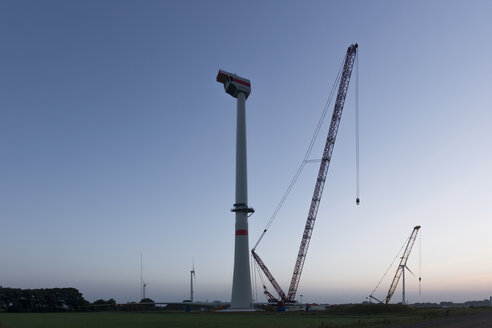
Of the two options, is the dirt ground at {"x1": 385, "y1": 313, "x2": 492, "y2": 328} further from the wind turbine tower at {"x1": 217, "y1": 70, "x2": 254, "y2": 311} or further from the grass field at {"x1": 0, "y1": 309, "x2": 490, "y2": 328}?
the wind turbine tower at {"x1": 217, "y1": 70, "x2": 254, "y2": 311}

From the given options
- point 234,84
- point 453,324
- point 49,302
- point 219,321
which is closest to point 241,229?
point 234,84

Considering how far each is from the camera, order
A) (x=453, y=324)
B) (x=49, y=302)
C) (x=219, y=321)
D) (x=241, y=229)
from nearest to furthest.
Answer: (x=453, y=324) < (x=219, y=321) < (x=241, y=229) < (x=49, y=302)

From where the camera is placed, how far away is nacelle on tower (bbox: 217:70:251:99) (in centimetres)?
14050

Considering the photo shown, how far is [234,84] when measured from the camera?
461ft

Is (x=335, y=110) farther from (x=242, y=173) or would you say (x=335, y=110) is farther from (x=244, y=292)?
(x=244, y=292)

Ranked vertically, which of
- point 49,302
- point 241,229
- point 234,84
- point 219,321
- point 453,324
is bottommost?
point 49,302

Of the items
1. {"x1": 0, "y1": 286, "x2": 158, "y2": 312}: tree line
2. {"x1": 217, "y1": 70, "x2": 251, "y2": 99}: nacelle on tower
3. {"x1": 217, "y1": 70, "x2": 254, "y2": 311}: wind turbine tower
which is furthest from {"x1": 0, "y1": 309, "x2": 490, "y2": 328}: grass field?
{"x1": 0, "y1": 286, "x2": 158, "y2": 312}: tree line

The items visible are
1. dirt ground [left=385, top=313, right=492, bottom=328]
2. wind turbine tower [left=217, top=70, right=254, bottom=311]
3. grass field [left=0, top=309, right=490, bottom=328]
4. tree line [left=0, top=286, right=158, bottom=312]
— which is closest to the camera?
dirt ground [left=385, top=313, right=492, bottom=328]

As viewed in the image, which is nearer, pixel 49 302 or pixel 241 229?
pixel 241 229

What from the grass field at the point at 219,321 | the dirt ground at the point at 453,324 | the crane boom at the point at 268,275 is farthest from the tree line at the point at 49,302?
the dirt ground at the point at 453,324

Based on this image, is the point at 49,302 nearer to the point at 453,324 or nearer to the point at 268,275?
the point at 268,275

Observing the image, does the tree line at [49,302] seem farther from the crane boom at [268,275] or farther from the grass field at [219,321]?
the grass field at [219,321]

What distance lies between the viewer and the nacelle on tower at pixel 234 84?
5531 inches

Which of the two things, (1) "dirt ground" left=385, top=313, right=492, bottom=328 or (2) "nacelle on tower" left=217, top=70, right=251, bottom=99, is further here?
(2) "nacelle on tower" left=217, top=70, right=251, bottom=99
